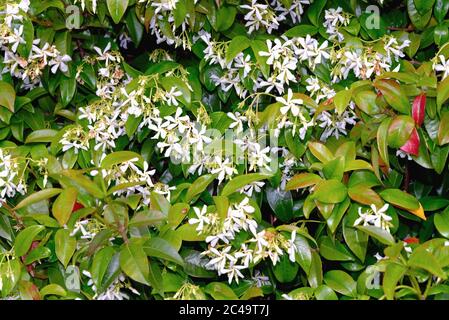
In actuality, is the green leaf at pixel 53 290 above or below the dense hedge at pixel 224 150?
below

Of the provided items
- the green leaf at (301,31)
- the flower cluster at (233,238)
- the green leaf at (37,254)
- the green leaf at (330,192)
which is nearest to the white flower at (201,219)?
the flower cluster at (233,238)

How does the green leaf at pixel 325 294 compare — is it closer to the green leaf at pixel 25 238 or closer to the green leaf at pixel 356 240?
the green leaf at pixel 356 240

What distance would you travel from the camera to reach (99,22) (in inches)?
73.6

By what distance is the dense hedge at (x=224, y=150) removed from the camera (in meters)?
1.48

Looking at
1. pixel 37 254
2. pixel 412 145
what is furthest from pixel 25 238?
pixel 412 145

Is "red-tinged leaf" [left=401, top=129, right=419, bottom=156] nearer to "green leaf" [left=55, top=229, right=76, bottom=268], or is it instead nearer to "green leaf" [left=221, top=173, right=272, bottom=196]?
"green leaf" [left=221, top=173, right=272, bottom=196]

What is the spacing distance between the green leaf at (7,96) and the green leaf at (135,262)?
554 millimetres

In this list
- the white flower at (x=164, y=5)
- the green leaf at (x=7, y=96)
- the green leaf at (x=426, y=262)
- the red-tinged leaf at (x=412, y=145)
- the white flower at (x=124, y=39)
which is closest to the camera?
the green leaf at (x=426, y=262)

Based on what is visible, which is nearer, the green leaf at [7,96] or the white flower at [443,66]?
the white flower at [443,66]

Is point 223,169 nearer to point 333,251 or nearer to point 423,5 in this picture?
point 333,251

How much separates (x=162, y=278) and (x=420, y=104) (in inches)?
25.9

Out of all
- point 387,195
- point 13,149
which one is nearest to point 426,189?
point 387,195

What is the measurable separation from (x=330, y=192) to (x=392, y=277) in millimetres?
232
